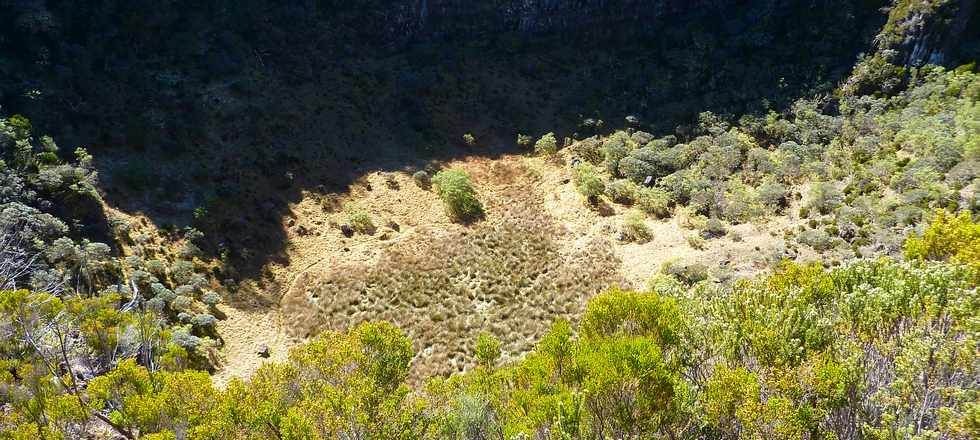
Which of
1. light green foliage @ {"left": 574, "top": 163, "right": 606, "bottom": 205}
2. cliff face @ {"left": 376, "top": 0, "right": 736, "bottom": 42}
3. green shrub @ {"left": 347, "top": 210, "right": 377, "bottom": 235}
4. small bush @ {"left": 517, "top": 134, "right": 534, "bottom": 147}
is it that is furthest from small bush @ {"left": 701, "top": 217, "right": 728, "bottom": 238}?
cliff face @ {"left": 376, "top": 0, "right": 736, "bottom": 42}

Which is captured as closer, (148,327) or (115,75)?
(148,327)

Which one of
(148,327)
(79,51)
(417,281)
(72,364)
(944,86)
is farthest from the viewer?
(79,51)

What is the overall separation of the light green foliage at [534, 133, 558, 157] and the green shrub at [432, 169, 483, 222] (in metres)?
8.79

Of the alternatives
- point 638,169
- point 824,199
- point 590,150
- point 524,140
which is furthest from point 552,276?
point 824,199

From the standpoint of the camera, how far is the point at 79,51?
44.8 m

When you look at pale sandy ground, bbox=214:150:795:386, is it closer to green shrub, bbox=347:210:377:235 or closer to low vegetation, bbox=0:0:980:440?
low vegetation, bbox=0:0:980:440

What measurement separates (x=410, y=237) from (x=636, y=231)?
17.1m

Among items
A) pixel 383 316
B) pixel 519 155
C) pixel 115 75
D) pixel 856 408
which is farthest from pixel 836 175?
pixel 115 75

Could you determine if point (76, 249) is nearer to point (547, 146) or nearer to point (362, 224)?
point (362, 224)

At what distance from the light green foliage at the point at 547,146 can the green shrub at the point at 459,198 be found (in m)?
8.79

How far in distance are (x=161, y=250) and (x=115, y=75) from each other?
18187 mm

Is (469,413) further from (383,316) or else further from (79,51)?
(79,51)

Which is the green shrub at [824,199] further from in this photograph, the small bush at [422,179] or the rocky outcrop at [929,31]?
the small bush at [422,179]

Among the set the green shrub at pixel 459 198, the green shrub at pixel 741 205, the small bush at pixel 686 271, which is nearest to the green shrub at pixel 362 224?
the green shrub at pixel 459 198
